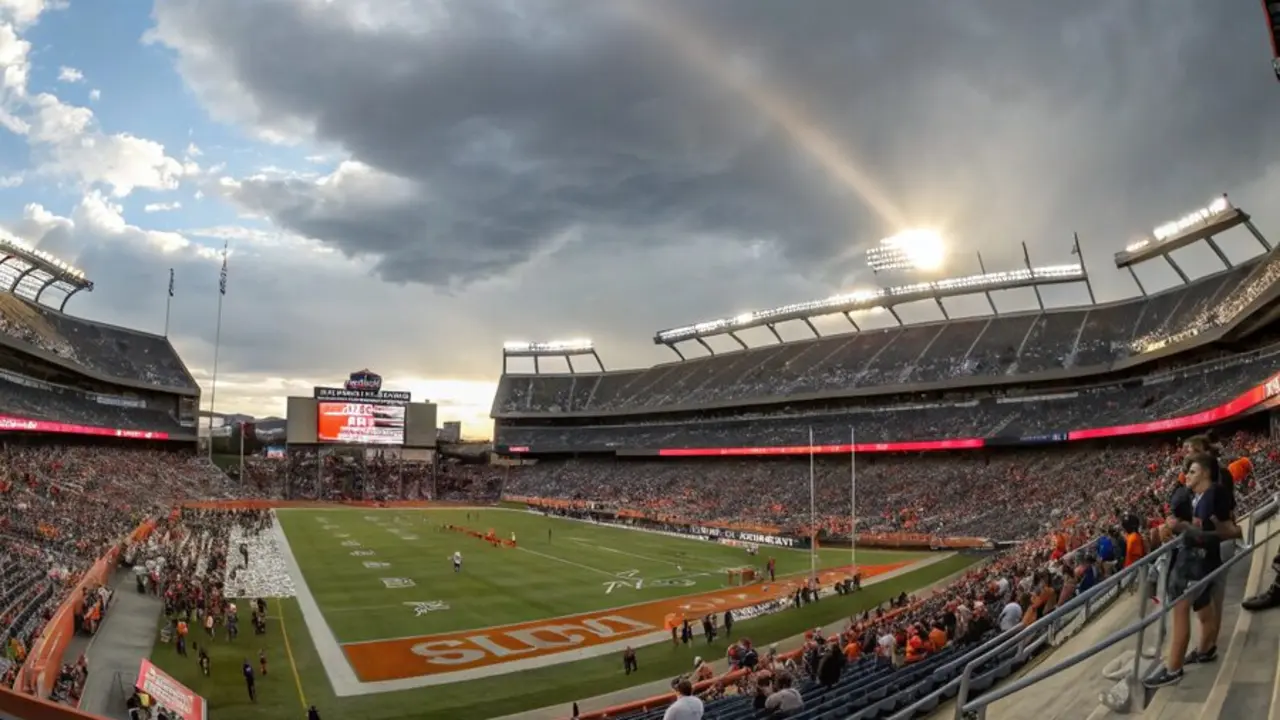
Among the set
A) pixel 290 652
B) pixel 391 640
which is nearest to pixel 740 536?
pixel 391 640

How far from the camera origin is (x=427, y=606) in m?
31.4

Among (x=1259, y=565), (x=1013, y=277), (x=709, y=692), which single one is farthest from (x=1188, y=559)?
(x=1013, y=277)

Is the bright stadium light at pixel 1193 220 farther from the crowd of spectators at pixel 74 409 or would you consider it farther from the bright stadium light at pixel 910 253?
the crowd of spectators at pixel 74 409

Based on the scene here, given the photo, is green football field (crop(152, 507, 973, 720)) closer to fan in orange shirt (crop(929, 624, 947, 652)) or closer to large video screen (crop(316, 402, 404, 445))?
fan in orange shirt (crop(929, 624, 947, 652))

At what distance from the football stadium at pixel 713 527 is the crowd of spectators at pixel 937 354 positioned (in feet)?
1.25

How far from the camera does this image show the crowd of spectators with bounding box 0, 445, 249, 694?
70.6 feet

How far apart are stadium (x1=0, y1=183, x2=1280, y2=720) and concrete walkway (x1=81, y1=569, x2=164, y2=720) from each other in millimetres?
136

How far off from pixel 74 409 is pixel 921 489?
68936 mm

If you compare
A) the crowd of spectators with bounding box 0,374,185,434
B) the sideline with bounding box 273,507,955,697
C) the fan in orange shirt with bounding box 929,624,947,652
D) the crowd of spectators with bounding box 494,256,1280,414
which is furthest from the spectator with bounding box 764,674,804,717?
the crowd of spectators with bounding box 0,374,185,434

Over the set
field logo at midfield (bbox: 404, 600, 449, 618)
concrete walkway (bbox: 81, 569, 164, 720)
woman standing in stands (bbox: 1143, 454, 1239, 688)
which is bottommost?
field logo at midfield (bbox: 404, 600, 449, 618)

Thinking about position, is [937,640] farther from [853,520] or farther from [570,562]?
[570,562]

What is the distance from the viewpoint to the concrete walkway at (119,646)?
18750mm

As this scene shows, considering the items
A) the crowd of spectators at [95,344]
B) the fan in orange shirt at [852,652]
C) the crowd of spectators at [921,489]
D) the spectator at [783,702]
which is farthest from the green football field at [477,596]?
the crowd of spectators at [95,344]

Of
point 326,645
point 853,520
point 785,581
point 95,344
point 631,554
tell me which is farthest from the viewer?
point 95,344
